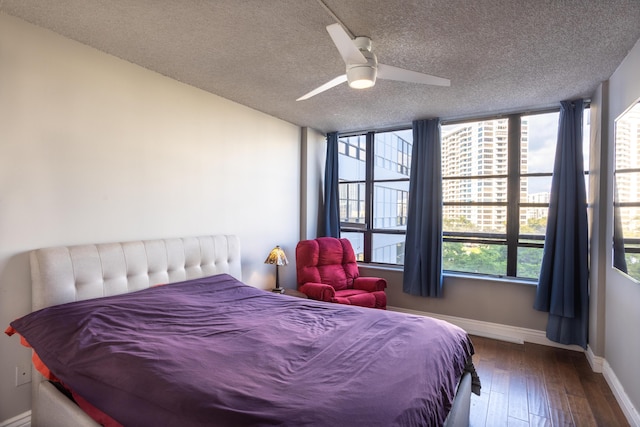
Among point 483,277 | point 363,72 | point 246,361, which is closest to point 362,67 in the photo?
point 363,72

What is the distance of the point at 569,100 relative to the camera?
137 inches

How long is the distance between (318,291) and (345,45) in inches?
100

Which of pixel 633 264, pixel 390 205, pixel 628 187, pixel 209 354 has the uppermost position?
pixel 628 187

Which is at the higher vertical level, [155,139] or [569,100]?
[569,100]

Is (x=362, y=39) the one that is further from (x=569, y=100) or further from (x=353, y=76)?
(x=569, y=100)

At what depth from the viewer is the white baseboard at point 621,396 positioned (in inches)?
88.7

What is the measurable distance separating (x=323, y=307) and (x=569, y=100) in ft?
10.8

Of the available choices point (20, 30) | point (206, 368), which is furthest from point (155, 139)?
point (206, 368)

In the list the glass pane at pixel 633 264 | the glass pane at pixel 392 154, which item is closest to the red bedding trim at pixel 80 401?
the glass pane at pixel 633 264

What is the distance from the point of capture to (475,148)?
4.20 m

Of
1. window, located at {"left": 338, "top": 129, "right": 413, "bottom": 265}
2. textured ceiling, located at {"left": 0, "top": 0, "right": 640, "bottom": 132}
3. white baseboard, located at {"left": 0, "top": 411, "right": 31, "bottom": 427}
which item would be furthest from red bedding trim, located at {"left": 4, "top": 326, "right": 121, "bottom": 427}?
window, located at {"left": 338, "top": 129, "right": 413, "bottom": 265}

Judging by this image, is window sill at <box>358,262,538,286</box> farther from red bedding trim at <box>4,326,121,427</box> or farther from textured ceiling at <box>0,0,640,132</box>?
red bedding trim at <box>4,326,121,427</box>

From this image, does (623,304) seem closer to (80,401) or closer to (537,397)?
(537,397)

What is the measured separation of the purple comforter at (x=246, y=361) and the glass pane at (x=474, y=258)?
7.20 ft
